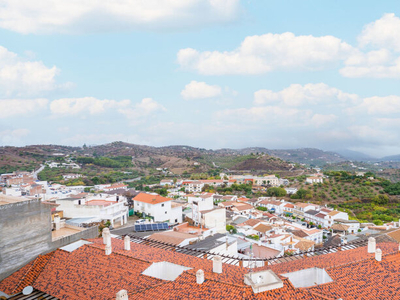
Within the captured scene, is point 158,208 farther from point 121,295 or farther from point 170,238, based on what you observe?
point 121,295

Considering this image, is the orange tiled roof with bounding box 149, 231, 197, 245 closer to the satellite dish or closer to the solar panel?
the solar panel

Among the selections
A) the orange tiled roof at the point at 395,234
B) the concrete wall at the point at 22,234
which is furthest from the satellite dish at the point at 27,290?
the orange tiled roof at the point at 395,234

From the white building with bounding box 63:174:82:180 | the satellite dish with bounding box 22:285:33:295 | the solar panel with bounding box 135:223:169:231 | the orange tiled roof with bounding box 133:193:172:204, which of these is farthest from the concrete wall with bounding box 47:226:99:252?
the white building with bounding box 63:174:82:180

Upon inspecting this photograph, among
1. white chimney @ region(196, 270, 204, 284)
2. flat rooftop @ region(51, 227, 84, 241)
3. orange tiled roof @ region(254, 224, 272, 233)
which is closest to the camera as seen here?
white chimney @ region(196, 270, 204, 284)

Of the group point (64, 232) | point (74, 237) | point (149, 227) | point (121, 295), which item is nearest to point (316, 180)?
point (149, 227)

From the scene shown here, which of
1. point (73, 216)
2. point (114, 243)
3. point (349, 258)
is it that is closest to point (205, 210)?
point (73, 216)
